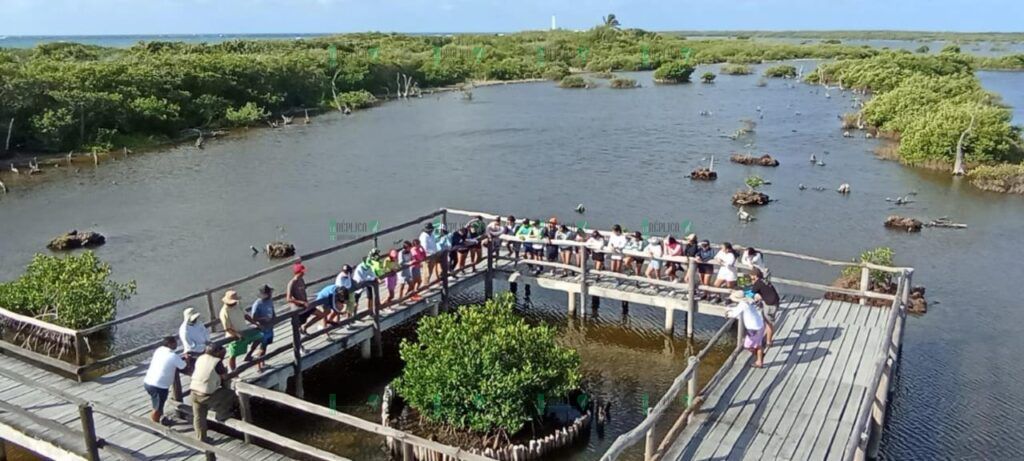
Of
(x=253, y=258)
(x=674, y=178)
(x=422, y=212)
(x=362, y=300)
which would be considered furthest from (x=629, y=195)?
(x=362, y=300)

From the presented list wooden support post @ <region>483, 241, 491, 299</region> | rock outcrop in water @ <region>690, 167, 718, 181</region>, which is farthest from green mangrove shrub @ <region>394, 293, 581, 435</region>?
rock outcrop in water @ <region>690, 167, 718, 181</region>

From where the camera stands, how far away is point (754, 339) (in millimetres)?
14719

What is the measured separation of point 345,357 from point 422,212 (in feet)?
54.7

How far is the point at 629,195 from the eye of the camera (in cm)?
3825

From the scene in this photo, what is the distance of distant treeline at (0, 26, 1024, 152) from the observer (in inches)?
1918

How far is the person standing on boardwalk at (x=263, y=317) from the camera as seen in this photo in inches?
572

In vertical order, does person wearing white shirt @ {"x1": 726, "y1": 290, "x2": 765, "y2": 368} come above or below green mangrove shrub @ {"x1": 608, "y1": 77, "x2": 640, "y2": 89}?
below

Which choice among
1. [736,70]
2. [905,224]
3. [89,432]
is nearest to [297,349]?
[89,432]

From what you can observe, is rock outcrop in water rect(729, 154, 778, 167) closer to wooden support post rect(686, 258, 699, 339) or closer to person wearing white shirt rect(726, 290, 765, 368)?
wooden support post rect(686, 258, 699, 339)

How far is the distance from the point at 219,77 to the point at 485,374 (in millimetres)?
56639

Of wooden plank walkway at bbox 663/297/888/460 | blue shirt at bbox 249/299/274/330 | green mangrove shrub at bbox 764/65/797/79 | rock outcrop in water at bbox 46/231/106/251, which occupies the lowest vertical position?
rock outcrop in water at bbox 46/231/106/251

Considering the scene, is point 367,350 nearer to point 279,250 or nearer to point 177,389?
point 177,389

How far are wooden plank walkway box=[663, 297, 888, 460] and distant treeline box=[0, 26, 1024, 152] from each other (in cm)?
4588

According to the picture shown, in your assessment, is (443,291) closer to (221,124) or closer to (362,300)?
(362,300)
